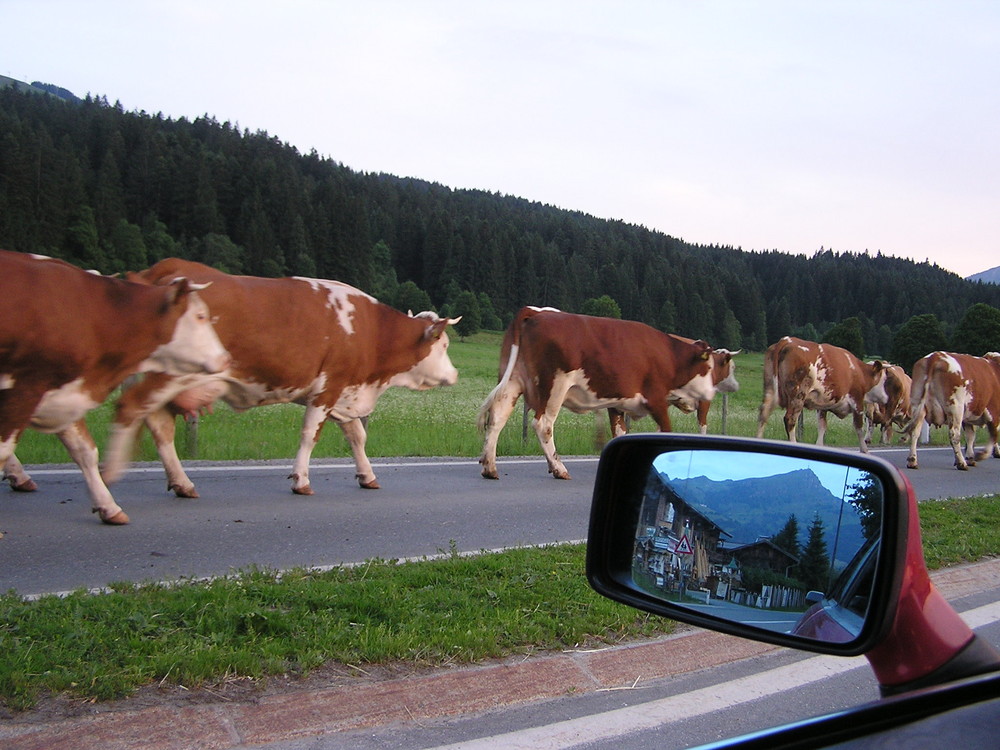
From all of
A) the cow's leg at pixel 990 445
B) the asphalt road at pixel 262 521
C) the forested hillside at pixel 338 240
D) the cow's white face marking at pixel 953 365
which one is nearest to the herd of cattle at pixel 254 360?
the asphalt road at pixel 262 521

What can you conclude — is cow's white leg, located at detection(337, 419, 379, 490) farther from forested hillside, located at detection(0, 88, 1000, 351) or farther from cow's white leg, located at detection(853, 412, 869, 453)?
forested hillside, located at detection(0, 88, 1000, 351)

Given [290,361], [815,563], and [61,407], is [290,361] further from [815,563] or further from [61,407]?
[815,563]

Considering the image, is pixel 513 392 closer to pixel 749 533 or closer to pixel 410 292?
pixel 749 533

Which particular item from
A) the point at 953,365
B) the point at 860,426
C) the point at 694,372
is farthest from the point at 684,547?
the point at 860,426

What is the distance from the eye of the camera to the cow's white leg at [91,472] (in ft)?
23.6

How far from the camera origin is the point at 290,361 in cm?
906

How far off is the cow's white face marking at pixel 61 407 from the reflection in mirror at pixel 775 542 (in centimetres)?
588

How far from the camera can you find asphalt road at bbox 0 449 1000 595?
6.15m

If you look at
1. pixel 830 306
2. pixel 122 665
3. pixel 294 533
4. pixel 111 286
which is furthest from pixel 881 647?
pixel 830 306

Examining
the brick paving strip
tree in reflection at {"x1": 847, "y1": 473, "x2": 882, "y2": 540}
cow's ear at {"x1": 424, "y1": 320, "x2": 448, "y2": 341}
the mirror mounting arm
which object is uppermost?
cow's ear at {"x1": 424, "y1": 320, "x2": 448, "y2": 341}

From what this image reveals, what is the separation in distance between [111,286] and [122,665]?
4256 millimetres

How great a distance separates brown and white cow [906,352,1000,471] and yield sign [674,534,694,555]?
15.5 meters

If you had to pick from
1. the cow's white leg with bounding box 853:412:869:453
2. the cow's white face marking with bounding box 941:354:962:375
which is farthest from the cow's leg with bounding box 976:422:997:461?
the cow's white leg with bounding box 853:412:869:453

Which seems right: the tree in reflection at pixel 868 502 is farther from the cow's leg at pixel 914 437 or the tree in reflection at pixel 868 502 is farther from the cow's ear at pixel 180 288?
the cow's leg at pixel 914 437
